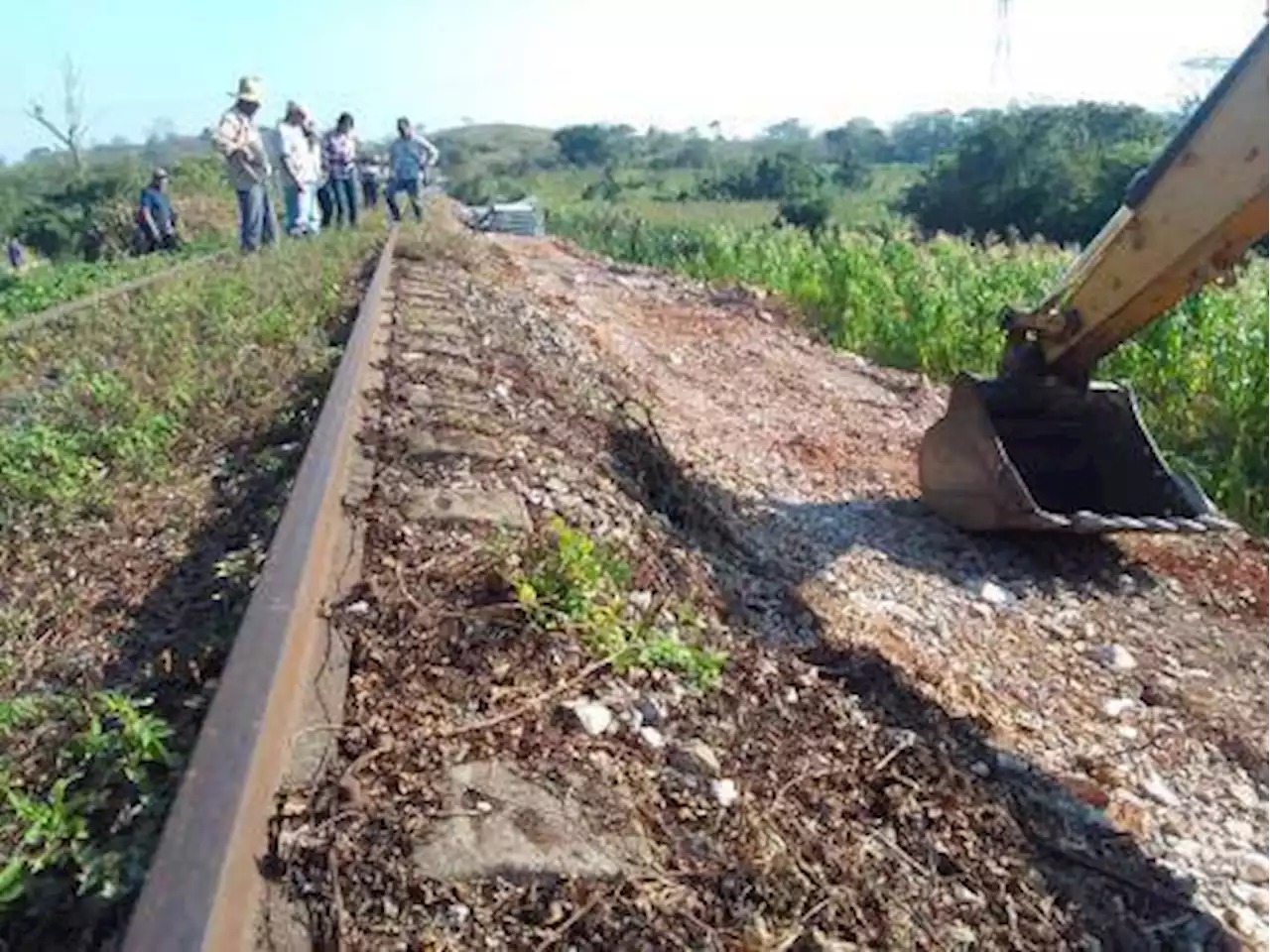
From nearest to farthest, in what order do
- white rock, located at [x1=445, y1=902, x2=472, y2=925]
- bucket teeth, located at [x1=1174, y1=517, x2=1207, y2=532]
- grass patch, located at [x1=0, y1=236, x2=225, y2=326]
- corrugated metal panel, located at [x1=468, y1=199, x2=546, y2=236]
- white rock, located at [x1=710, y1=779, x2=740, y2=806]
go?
white rock, located at [x1=445, y1=902, x2=472, y2=925], white rock, located at [x1=710, y1=779, x2=740, y2=806], bucket teeth, located at [x1=1174, y1=517, x2=1207, y2=532], grass patch, located at [x1=0, y1=236, x2=225, y2=326], corrugated metal panel, located at [x1=468, y1=199, x2=546, y2=236]

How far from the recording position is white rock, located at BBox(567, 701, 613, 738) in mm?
2980

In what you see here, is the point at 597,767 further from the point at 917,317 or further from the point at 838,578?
the point at 917,317

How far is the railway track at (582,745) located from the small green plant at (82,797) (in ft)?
0.55

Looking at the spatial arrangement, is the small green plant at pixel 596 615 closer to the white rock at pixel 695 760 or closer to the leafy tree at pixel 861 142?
the white rock at pixel 695 760

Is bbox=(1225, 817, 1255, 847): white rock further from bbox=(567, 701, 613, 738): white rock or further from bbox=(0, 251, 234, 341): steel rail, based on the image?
bbox=(0, 251, 234, 341): steel rail

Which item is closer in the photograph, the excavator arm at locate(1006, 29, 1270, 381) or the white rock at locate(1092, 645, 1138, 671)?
the excavator arm at locate(1006, 29, 1270, 381)

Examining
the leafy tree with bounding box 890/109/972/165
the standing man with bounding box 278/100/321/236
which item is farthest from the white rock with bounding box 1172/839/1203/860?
the leafy tree with bounding box 890/109/972/165

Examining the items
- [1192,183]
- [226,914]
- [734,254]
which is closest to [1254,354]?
[1192,183]

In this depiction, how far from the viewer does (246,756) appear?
243cm

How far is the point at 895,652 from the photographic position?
4609 millimetres

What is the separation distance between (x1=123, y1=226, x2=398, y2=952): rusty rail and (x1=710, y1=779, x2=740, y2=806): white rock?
0.93m

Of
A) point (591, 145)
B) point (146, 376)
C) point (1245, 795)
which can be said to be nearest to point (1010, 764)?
point (1245, 795)

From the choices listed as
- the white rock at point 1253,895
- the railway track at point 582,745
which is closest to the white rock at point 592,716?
the railway track at point 582,745

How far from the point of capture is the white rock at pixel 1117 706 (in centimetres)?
457
